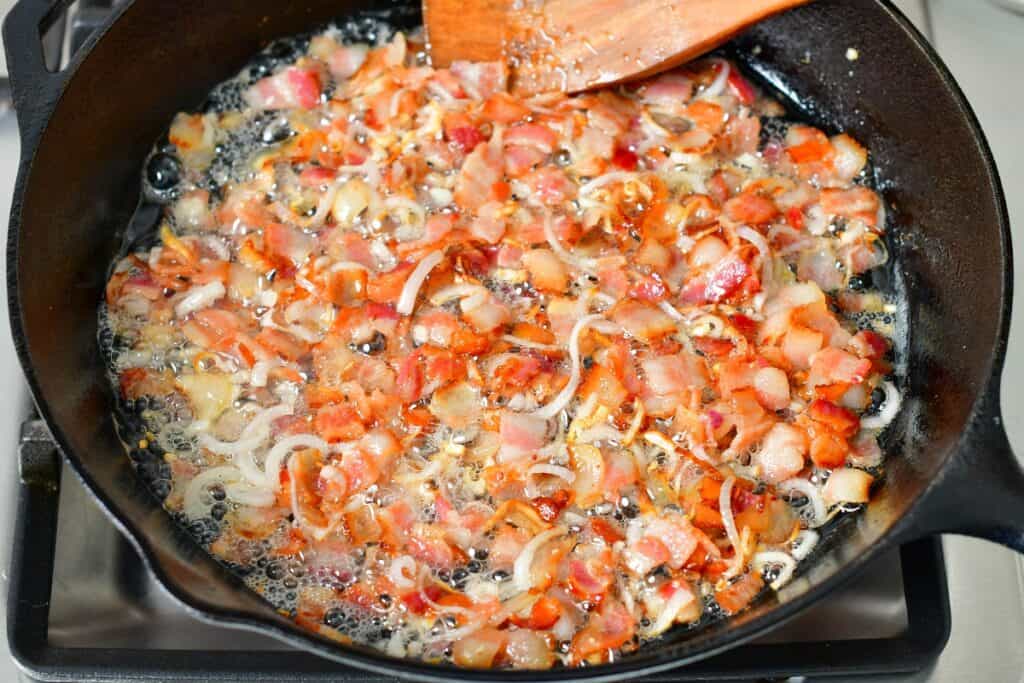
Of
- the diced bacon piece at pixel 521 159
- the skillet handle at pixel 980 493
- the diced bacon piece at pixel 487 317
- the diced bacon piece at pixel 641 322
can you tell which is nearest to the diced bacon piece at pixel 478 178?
the diced bacon piece at pixel 521 159

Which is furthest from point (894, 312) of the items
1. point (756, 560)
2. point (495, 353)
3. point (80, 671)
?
point (80, 671)

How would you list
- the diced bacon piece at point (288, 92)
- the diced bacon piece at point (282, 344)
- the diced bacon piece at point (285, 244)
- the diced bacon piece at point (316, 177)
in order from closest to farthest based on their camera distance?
the diced bacon piece at point (282, 344)
the diced bacon piece at point (285, 244)
the diced bacon piece at point (316, 177)
the diced bacon piece at point (288, 92)

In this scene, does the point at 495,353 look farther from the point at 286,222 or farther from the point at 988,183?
the point at 988,183

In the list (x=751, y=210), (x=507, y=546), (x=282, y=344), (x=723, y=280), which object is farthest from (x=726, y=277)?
(x=282, y=344)

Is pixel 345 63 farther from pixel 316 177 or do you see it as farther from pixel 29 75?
pixel 29 75

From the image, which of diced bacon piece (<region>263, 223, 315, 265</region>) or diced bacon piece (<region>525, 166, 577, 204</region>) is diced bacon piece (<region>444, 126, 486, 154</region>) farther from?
diced bacon piece (<region>263, 223, 315, 265</region>)

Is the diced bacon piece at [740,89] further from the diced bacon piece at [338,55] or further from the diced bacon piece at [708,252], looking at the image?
the diced bacon piece at [338,55]
